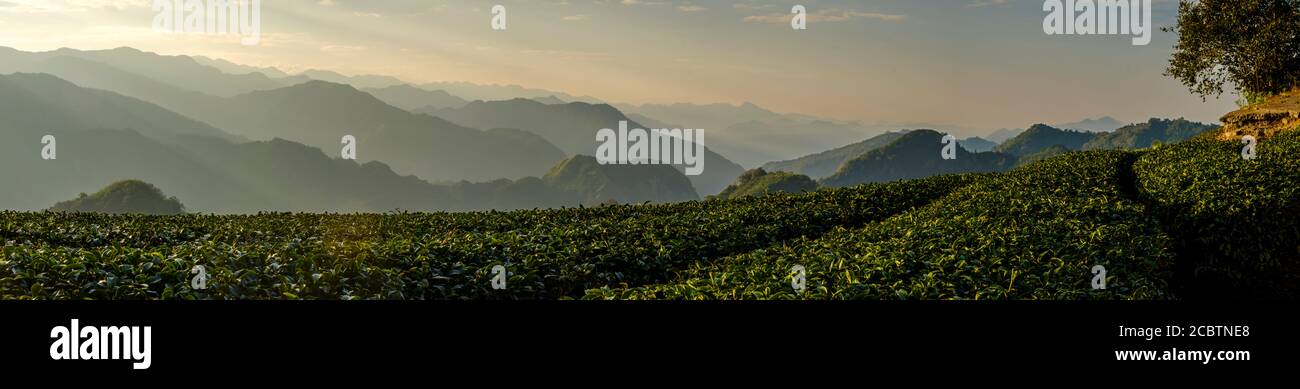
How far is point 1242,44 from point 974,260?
141ft

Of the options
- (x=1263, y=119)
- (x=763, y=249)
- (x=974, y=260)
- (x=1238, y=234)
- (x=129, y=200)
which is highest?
(x=1263, y=119)

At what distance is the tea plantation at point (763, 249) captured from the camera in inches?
333

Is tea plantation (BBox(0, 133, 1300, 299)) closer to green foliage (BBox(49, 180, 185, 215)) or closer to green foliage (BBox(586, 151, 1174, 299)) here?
green foliage (BBox(586, 151, 1174, 299))

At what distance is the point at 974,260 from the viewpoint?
894cm

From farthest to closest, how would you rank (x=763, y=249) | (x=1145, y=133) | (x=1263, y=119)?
(x=1145, y=133) < (x=1263, y=119) < (x=763, y=249)

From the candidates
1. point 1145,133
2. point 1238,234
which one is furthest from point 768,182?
point 1238,234

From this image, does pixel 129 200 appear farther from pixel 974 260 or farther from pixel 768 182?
pixel 974 260

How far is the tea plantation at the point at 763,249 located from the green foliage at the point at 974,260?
0.13ft

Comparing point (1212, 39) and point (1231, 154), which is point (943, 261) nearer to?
point (1231, 154)

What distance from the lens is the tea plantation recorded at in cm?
846

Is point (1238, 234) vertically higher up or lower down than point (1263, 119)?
lower down
